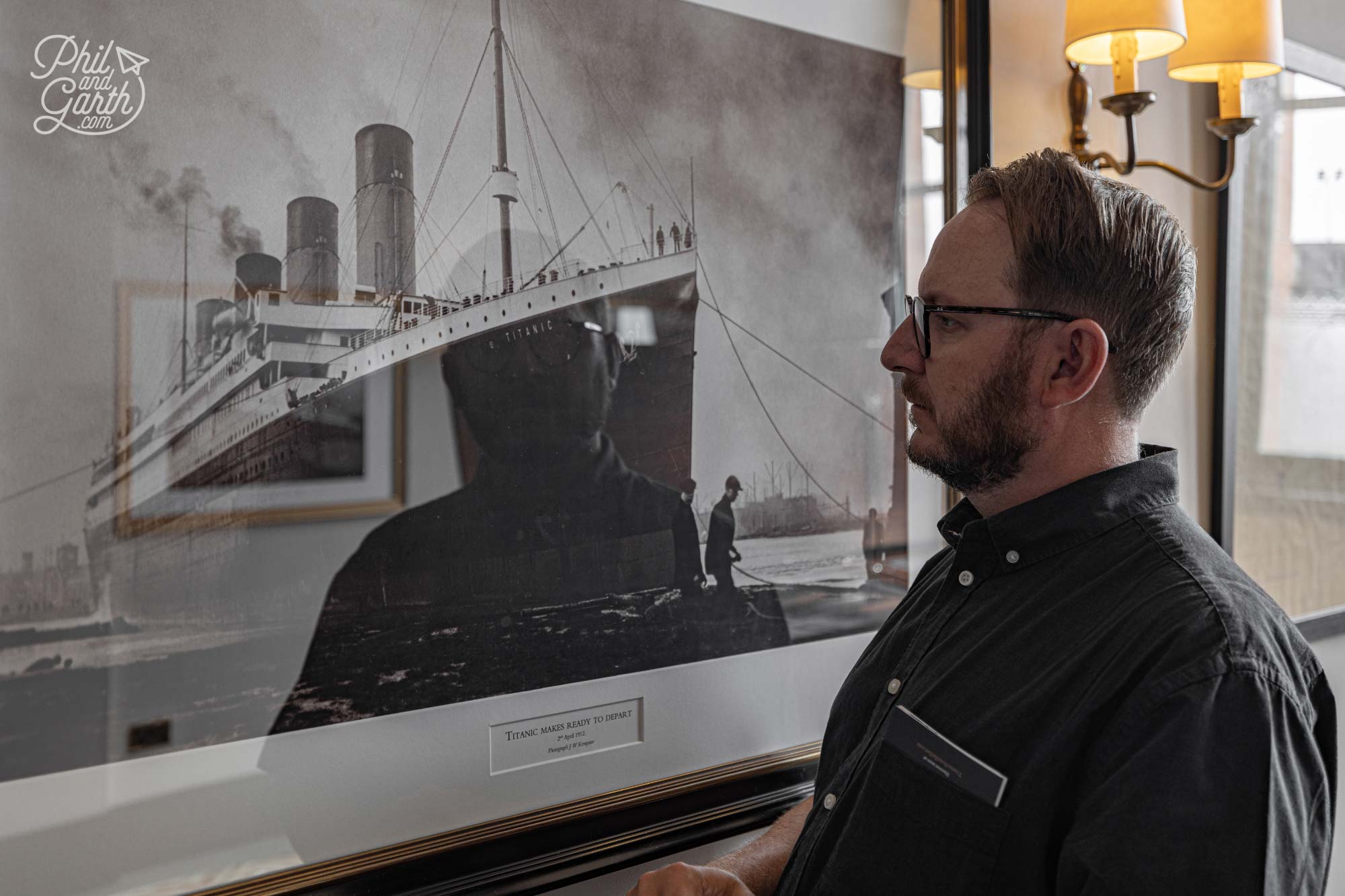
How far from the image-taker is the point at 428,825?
864mm

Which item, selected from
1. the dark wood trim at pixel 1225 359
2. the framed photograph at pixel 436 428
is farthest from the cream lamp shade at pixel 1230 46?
the framed photograph at pixel 436 428

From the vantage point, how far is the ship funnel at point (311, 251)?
2.56 ft

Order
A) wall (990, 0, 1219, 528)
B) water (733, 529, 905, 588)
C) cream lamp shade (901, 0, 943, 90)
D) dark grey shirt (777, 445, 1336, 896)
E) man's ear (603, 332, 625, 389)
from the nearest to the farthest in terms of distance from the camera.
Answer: dark grey shirt (777, 445, 1336, 896)
man's ear (603, 332, 625, 389)
water (733, 529, 905, 588)
cream lamp shade (901, 0, 943, 90)
wall (990, 0, 1219, 528)

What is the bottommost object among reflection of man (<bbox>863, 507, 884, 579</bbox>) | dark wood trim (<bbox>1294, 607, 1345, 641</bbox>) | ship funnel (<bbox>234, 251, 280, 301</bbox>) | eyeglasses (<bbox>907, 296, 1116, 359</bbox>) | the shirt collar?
dark wood trim (<bbox>1294, 607, 1345, 641</bbox>)

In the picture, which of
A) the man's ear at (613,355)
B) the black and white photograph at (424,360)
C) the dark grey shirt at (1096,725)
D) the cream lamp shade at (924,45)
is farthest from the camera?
the cream lamp shade at (924,45)

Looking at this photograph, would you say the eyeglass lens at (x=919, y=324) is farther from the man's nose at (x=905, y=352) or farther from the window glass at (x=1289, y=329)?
the window glass at (x=1289, y=329)

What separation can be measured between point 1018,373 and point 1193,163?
90cm

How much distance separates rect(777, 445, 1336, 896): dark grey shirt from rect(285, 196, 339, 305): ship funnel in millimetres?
560

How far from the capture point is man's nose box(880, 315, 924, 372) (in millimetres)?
867

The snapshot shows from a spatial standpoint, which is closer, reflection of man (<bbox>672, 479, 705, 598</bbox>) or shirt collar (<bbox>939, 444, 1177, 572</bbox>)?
shirt collar (<bbox>939, 444, 1177, 572</bbox>)

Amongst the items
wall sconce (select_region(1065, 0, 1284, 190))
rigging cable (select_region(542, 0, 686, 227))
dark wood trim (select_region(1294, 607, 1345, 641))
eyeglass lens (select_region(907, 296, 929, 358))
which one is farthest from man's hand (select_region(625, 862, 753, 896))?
dark wood trim (select_region(1294, 607, 1345, 641))

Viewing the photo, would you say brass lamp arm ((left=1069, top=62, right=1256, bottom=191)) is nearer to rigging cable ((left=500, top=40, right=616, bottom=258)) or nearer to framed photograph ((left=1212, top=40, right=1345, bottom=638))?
framed photograph ((left=1212, top=40, right=1345, bottom=638))

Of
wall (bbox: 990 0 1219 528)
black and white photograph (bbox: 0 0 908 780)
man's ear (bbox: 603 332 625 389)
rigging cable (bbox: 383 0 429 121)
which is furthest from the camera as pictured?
wall (bbox: 990 0 1219 528)
